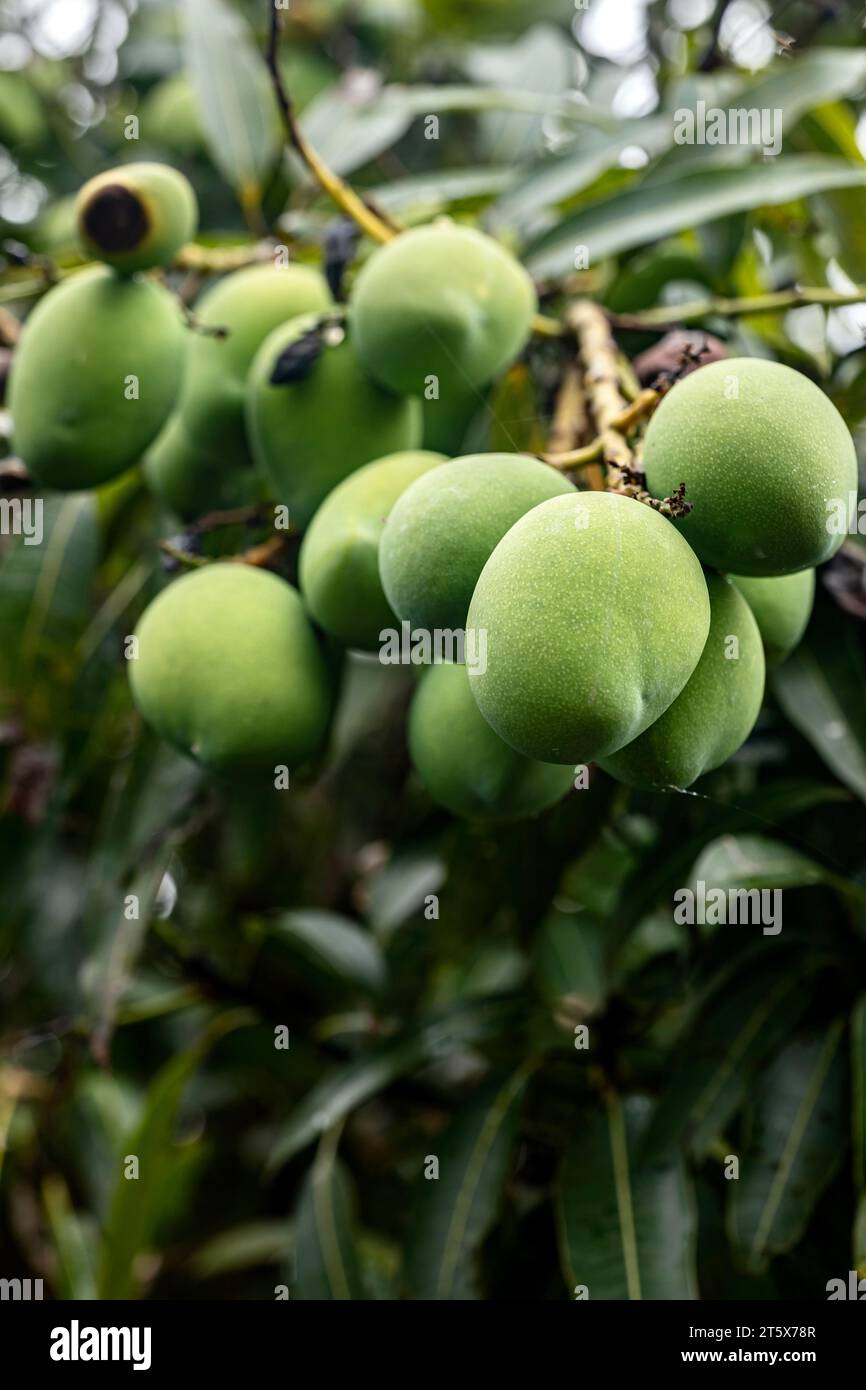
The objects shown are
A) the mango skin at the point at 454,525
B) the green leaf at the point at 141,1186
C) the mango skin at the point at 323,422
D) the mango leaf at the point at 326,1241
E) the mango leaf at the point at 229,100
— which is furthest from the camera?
the mango leaf at the point at 229,100

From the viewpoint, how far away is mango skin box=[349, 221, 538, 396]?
0.92m

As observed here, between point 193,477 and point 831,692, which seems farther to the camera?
point 193,477

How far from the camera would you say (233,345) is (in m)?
1.07

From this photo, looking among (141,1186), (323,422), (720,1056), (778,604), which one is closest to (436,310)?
(323,422)

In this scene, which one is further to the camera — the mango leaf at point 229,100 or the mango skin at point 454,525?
the mango leaf at point 229,100

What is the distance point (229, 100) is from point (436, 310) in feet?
2.80

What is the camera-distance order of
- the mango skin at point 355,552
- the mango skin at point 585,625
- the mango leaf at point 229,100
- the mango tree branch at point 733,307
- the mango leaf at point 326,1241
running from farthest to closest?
the mango leaf at point 229,100, the mango leaf at point 326,1241, the mango tree branch at point 733,307, the mango skin at point 355,552, the mango skin at point 585,625

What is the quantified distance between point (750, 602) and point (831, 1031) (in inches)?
22.1

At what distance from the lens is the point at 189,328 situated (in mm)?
1108

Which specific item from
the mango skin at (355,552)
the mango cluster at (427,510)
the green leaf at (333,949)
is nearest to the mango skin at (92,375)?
the mango cluster at (427,510)

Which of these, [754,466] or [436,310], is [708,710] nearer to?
[754,466]

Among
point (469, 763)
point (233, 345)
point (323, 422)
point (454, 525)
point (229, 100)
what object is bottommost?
point (469, 763)

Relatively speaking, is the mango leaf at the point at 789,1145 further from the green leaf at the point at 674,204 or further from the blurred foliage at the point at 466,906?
the green leaf at the point at 674,204

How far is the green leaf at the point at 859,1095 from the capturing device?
3.43 ft
